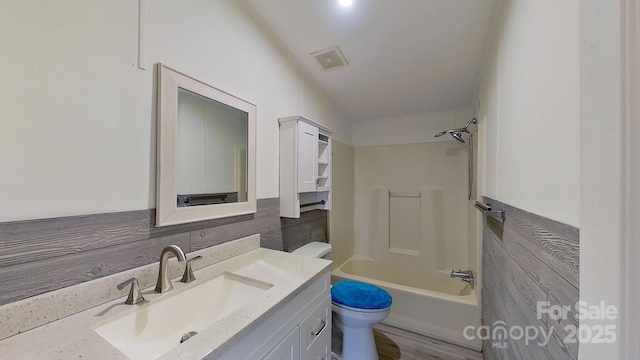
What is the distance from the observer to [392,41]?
163 cm

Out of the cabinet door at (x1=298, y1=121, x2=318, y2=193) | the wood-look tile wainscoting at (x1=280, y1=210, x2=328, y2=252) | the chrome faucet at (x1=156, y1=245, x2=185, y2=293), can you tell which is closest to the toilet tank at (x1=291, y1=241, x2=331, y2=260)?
the wood-look tile wainscoting at (x1=280, y1=210, x2=328, y2=252)

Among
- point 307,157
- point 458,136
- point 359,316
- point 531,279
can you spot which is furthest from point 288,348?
point 458,136

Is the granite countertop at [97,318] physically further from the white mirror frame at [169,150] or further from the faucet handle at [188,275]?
the white mirror frame at [169,150]

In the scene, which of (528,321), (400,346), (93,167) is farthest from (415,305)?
(93,167)

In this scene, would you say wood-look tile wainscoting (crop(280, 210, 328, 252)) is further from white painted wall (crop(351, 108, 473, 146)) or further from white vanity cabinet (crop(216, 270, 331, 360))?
white painted wall (crop(351, 108, 473, 146))

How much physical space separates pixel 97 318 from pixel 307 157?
1365mm

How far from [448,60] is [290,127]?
1.33m

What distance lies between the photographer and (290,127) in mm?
1708

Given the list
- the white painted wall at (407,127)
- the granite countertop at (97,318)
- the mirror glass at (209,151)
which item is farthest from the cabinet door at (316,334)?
the white painted wall at (407,127)

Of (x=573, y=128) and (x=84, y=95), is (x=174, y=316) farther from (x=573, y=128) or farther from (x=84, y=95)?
(x=573, y=128)

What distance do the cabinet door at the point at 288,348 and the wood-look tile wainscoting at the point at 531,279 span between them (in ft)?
2.75

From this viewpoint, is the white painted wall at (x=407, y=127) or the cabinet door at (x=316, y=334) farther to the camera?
the white painted wall at (x=407, y=127)

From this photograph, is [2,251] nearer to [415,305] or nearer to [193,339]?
[193,339]

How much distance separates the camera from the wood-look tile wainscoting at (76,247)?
0.67 m
